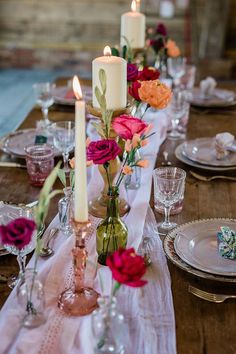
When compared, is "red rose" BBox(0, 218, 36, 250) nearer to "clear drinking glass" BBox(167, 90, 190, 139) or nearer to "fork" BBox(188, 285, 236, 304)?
"fork" BBox(188, 285, 236, 304)

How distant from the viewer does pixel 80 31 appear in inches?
229

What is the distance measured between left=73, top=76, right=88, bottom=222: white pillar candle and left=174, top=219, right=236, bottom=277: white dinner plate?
310 mm

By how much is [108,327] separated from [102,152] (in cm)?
39

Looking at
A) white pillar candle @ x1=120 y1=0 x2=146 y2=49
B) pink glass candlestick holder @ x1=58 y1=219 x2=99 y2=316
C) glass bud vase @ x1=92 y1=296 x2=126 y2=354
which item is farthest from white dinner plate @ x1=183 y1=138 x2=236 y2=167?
glass bud vase @ x1=92 y1=296 x2=126 y2=354

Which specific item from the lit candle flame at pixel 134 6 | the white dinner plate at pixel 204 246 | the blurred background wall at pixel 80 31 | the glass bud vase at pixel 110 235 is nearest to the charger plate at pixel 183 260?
the white dinner plate at pixel 204 246

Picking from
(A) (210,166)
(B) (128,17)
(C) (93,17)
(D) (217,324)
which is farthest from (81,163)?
(C) (93,17)

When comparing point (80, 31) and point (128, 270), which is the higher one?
point (128, 270)

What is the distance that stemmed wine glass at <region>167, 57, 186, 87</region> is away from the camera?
8.52 ft

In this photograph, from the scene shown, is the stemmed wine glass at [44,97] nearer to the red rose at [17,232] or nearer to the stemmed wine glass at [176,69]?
the stemmed wine glass at [176,69]

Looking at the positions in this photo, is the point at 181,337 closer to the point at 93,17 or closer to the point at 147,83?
the point at 147,83

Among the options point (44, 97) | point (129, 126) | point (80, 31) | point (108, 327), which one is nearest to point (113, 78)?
point (129, 126)

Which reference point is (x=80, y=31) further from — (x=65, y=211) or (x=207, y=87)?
(x=65, y=211)

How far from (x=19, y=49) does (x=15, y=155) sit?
430cm

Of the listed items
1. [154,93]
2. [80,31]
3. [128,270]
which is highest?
[154,93]
